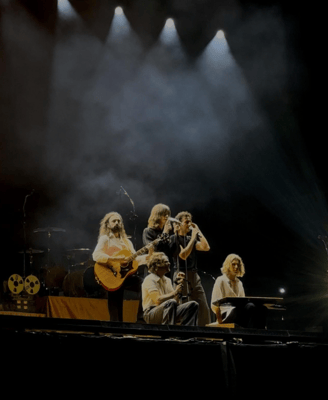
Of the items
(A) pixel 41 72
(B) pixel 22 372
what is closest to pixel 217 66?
(A) pixel 41 72

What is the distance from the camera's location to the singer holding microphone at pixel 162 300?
4.54 m

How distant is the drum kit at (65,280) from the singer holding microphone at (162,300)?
1.61 meters

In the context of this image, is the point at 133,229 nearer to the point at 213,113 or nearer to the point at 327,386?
the point at 213,113

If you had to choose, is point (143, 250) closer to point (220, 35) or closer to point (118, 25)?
point (118, 25)

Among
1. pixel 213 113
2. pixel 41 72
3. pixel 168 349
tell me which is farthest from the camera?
pixel 213 113

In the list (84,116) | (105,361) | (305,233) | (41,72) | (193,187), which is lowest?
(105,361)

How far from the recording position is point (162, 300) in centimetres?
470

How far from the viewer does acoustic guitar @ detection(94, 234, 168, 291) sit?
5.23 metres

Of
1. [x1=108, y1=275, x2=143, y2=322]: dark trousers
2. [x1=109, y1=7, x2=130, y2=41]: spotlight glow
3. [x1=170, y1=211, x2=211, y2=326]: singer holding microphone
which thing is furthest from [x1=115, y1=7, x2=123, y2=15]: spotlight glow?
[x1=108, y1=275, x2=143, y2=322]: dark trousers

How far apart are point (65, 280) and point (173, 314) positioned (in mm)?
2846

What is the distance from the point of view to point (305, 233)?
361 inches

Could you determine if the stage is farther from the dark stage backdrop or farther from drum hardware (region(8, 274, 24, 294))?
the dark stage backdrop

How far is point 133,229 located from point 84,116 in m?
2.21

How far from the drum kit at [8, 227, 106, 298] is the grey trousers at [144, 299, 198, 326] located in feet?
6.06
